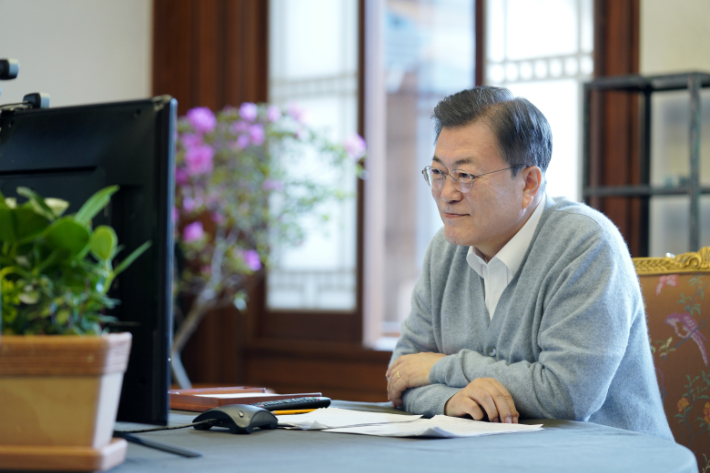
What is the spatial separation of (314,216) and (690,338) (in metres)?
2.27

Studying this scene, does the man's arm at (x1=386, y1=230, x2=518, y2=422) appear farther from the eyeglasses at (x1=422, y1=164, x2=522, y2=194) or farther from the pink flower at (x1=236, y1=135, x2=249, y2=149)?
the pink flower at (x1=236, y1=135, x2=249, y2=149)

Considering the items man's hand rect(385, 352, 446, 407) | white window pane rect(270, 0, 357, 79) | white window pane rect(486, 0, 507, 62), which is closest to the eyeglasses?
man's hand rect(385, 352, 446, 407)

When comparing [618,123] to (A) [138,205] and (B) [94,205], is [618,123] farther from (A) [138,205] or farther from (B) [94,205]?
(B) [94,205]

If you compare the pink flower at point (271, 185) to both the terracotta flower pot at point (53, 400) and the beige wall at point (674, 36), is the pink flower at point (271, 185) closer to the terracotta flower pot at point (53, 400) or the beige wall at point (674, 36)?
the beige wall at point (674, 36)

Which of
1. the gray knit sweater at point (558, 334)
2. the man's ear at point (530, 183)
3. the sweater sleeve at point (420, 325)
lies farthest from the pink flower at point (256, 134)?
the man's ear at point (530, 183)

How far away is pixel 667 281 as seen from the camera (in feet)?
5.32

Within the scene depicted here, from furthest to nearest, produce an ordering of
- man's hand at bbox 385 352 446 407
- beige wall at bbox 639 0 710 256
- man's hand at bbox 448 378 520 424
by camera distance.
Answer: beige wall at bbox 639 0 710 256 → man's hand at bbox 385 352 446 407 → man's hand at bbox 448 378 520 424

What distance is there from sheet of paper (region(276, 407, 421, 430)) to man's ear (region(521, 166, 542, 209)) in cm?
51

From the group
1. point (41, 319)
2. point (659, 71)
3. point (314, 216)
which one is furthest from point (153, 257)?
point (314, 216)

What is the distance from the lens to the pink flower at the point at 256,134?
3373 mm

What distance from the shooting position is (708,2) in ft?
9.09

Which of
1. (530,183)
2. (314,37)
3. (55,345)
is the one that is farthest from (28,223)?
(314,37)

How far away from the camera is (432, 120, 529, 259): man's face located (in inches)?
59.4

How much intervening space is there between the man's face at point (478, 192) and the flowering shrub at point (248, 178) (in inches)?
74.6
